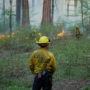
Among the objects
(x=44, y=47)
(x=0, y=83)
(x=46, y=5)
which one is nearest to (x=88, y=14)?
(x=0, y=83)

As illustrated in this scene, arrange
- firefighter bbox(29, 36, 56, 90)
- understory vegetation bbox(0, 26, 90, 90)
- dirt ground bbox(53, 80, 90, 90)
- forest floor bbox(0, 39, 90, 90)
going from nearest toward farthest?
firefighter bbox(29, 36, 56, 90) < dirt ground bbox(53, 80, 90, 90) < forest floor bbox(0, 39, 90, 90) < understory vegetation bbox(0, 26, 90, 90)

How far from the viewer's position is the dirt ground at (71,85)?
24.4 feet

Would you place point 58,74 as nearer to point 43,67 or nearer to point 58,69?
point 58,69

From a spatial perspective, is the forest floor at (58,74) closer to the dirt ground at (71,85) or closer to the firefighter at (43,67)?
the dirt ground at (71,85)

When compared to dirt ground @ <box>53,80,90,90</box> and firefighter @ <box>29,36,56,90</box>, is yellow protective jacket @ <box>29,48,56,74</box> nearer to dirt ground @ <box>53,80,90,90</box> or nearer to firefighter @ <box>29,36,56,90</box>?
firefighter @ <box>29,36,56,90</box>

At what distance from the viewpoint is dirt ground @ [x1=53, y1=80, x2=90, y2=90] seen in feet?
24.4

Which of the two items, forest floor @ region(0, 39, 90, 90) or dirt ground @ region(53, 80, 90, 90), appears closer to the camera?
dirt ground @ region(53, 80, 90, 90)

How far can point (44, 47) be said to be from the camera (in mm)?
5066

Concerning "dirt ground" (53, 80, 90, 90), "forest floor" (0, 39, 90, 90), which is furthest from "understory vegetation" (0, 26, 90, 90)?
"dirt ground" (53, 80, 90, 90)

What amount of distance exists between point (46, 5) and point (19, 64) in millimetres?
11054

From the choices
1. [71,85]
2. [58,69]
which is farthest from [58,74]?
[71,85]

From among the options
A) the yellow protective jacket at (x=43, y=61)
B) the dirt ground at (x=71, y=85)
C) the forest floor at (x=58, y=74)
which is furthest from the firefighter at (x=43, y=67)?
the dirt ground at (x=71, y=85)

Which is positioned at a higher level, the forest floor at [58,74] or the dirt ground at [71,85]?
the forest floor at [58,74]

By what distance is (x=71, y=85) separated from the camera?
7699mm
